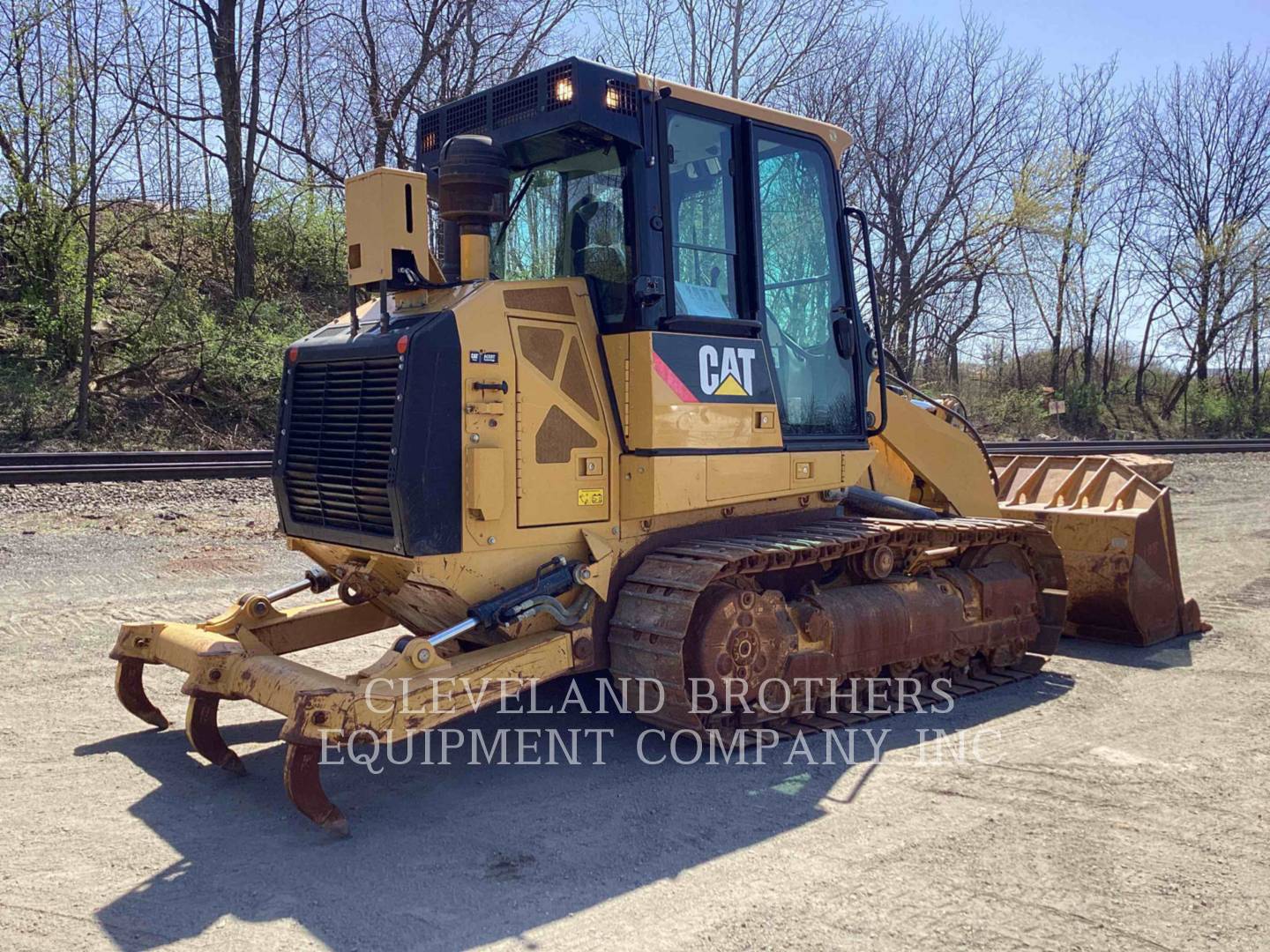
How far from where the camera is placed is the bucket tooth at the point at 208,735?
16.0ft

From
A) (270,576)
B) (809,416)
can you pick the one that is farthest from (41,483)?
(809,416)

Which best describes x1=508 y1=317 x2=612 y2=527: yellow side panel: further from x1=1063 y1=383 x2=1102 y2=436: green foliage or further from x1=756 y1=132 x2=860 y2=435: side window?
x1=1063 y1=383 x2=1102 y2=436: green foliage

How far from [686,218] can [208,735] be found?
3306 mm

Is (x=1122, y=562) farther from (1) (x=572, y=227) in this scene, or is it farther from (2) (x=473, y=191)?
(2) (x=473, y=191)

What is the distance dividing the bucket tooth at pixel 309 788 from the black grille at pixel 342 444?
0.97 m

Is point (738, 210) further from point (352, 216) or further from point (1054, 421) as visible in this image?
point (1054, 421)

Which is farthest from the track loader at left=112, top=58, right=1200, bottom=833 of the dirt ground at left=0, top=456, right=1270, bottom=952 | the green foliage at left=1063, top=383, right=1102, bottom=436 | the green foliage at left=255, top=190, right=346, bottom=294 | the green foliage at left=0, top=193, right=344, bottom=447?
the green foliage at left=1063, top=383, right=1102, bottom=436

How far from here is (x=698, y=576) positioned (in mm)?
4871

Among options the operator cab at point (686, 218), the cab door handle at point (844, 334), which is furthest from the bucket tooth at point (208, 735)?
the cab door handle at point (844, 334)

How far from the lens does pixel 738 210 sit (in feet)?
18.0

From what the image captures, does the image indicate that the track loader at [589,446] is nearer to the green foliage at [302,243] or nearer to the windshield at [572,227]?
the windshield at [572,227]

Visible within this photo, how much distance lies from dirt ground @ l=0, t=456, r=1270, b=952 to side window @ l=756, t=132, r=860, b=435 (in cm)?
177

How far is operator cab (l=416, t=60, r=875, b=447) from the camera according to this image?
198 inches

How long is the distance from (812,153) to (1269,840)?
3963mm
